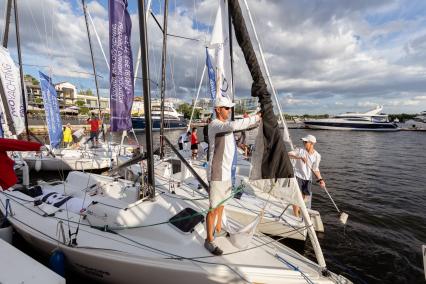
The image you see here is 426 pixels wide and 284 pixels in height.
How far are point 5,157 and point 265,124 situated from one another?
12.2 feet

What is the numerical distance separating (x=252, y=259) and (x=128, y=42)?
4.90 meters

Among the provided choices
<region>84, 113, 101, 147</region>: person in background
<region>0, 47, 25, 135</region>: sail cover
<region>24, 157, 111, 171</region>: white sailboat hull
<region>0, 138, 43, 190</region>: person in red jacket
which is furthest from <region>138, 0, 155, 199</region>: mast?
<region>84, 113, 101, 147</region>: person in background

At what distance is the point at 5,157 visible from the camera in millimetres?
3656

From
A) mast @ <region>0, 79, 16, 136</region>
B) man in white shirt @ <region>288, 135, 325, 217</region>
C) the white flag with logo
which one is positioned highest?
the white flag with logo

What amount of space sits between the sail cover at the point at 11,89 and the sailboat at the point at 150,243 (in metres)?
3.42

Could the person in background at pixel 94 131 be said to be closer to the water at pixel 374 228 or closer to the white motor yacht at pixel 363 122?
the water at pixel 374 228

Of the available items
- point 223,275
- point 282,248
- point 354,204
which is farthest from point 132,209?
point 354,204

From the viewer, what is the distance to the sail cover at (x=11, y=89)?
700 centimetres

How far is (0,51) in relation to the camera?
6.80 m

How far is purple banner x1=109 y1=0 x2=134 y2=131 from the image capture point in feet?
17.5

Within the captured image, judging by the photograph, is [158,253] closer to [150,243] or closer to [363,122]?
[150,243]

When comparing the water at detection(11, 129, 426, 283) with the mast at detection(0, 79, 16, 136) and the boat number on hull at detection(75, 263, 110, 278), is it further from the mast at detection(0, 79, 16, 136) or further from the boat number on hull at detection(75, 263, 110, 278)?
the mast at detection(0, 79, 16, 136)

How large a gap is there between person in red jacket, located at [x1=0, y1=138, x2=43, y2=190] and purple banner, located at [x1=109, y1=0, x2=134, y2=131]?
1.99 meters

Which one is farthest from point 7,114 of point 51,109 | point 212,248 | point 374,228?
point 374,228
